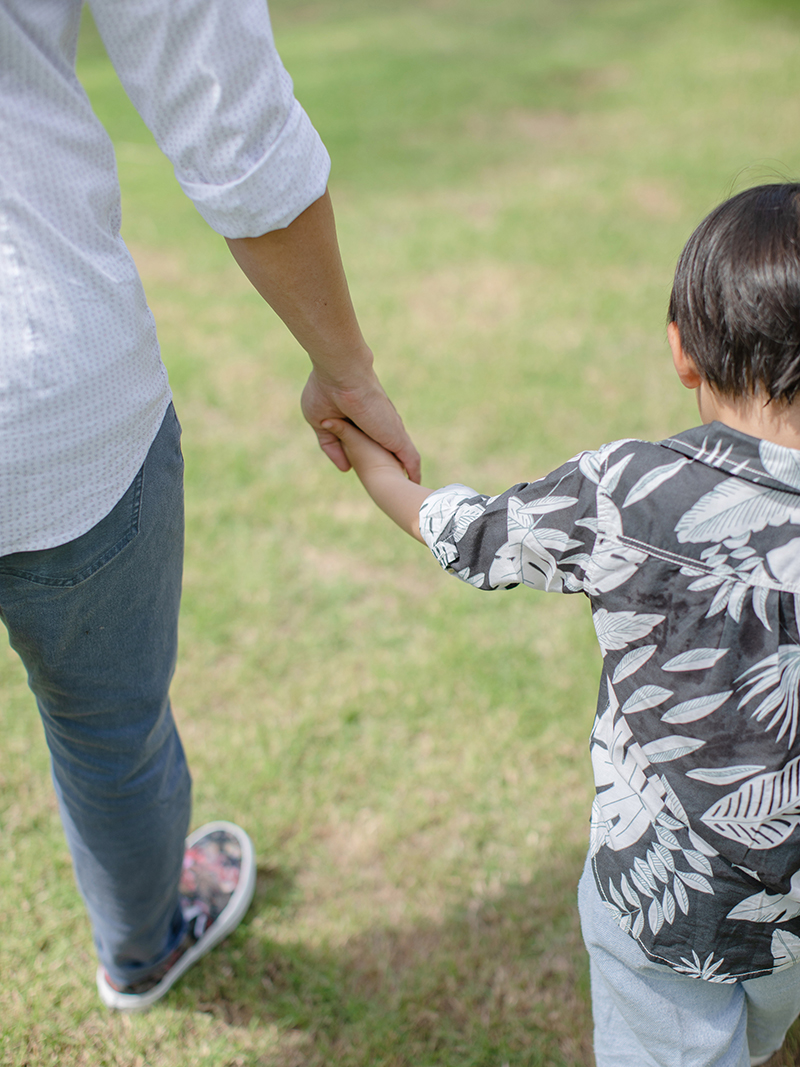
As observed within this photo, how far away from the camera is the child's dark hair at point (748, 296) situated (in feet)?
3.60

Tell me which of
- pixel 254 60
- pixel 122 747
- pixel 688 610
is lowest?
pixel 122 747

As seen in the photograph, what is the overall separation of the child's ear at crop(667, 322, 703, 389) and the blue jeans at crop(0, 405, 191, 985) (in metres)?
0.74

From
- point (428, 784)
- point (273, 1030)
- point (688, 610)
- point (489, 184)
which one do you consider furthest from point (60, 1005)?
point (489, 184)

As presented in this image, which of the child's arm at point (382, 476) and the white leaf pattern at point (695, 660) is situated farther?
the child's arm at point (382, 476)

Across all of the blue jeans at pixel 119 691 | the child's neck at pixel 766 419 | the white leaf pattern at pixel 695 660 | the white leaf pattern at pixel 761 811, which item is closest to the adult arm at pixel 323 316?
the blue jeans at pixel 119 691

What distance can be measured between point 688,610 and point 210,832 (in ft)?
4.88

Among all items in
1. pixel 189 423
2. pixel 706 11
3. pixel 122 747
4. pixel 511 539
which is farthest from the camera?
pixel 706 11

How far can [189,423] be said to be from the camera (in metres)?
4.05

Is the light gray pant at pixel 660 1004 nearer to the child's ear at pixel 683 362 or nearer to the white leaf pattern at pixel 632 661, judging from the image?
the white leaf pattern at pixel 632 661

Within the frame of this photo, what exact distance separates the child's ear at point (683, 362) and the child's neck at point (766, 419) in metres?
0.07

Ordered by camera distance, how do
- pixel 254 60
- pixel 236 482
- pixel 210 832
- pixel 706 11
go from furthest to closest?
pixel 706 11
pixel 236 482
pixel 210 832
pixel 254 60

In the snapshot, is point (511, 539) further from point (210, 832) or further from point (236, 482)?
point (236, 482)

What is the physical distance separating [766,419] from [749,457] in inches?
3.0

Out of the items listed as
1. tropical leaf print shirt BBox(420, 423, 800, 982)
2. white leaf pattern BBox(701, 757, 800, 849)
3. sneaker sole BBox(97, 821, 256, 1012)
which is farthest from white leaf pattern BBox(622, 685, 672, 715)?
sneaker sole BBox(97, 821, 256, 1012)
